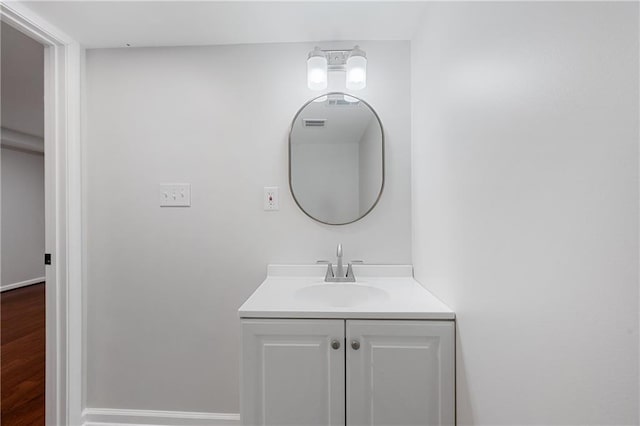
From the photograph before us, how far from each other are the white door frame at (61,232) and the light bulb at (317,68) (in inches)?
48.8

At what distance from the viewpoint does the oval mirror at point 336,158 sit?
1.51 meters

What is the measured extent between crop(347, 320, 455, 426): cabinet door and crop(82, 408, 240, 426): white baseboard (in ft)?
2.89

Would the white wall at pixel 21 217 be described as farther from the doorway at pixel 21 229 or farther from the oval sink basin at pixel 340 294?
the oval sink basin at pixel 340 294

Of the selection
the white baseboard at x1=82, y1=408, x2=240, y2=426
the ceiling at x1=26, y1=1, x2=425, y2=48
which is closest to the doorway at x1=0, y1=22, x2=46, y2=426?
the white baseboard at x1=82, y1=408, x2=240, y2=426

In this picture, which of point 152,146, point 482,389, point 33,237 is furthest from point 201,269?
point 33,237

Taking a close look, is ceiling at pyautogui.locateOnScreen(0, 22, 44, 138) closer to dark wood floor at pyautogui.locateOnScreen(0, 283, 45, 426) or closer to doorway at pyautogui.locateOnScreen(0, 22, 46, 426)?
doorway at pyautogui.locateOnScreen(0, 22, 46, 426)

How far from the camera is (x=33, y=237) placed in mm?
4426

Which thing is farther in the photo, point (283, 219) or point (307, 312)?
point (283, 219)

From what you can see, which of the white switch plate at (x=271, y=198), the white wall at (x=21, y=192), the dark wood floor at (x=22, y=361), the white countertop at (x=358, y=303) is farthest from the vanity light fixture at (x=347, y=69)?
the white wall at (x=21, y=192)

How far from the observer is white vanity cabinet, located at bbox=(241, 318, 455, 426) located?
972mm

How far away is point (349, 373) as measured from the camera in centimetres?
98

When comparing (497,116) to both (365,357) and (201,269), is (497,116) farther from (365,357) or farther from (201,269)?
(201,269)

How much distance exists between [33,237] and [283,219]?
5214 mm

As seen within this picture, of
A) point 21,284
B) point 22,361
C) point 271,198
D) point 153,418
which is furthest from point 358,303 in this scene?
point 21,284
